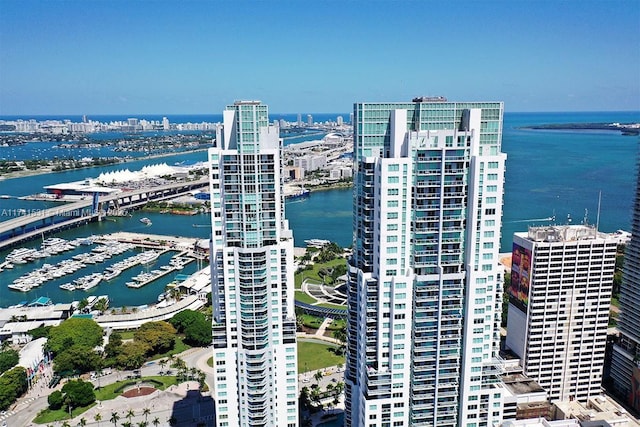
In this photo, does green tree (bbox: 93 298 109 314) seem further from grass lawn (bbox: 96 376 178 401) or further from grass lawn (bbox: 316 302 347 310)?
grass lawn (bbox: 316 302 347 310)

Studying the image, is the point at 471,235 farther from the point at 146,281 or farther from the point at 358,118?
the point at 146,281

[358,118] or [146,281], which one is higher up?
[358,118]

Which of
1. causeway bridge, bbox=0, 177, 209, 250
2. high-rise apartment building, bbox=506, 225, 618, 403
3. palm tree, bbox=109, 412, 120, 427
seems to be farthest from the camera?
causeway bridge, bbox=0, 177, 209, 250

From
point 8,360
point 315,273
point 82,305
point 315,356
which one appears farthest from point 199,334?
point 315,273

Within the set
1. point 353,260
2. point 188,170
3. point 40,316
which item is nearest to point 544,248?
point 353,260

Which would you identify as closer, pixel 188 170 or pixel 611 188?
pixel 611 188

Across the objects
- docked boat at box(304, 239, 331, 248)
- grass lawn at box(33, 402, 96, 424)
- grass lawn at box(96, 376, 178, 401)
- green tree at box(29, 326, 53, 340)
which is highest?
docked boat at box(304, 239, 331, 248)

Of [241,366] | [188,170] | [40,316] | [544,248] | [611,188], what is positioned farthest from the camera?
[188,170]

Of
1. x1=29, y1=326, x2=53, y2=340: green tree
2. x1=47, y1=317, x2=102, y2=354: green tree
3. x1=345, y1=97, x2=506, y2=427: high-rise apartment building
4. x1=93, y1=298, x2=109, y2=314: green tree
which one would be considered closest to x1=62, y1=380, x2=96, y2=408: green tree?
x1=47, y1=317, x2=102, y2=354: green tree
